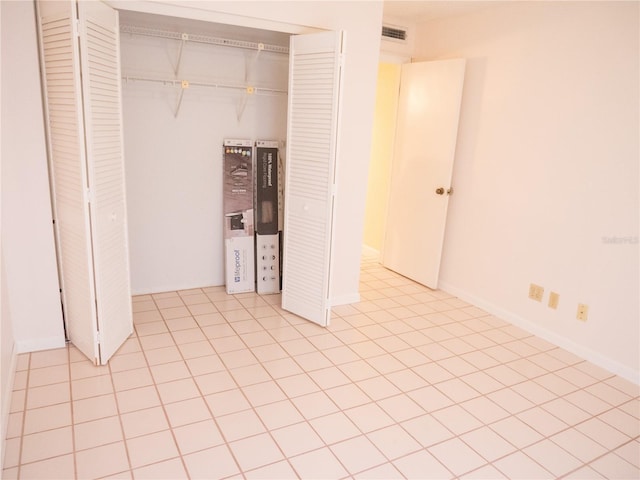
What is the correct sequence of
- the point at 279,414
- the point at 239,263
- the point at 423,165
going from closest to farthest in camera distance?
the point at 279,414 → the point at 239,263 → the point at 423,165

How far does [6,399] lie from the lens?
2252mm

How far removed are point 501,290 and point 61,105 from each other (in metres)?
3.45

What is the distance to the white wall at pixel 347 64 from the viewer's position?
2.95 m

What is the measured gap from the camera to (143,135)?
352 cm

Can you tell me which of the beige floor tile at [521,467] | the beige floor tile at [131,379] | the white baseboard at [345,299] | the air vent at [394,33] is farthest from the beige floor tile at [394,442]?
the air vent at [394,33]

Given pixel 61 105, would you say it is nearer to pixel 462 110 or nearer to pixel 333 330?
pixel 333 330

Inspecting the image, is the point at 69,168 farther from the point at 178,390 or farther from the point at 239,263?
the point at 239,263

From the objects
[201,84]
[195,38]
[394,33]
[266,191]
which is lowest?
[266,191]

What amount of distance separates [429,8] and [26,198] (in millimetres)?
3396

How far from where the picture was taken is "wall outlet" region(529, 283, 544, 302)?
3426 mm

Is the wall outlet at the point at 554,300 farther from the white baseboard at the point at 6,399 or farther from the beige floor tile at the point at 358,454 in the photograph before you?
the white baseboard at the point at 6,399

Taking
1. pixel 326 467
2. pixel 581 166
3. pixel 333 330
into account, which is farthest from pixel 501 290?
pixel 326 467

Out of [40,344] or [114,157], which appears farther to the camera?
[40,344]

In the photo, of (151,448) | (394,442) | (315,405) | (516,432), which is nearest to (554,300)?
(516,432)
